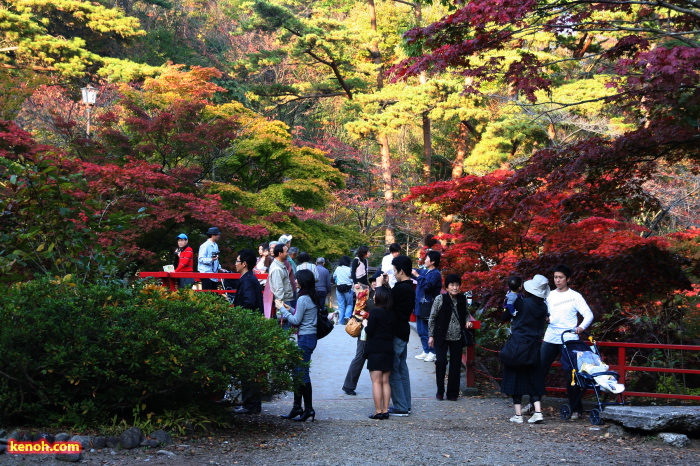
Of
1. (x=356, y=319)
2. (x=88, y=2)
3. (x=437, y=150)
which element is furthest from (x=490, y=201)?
(x=88, y=2)

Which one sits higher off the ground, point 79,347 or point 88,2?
point 88,2

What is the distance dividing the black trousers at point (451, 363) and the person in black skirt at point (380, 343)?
4.50ft

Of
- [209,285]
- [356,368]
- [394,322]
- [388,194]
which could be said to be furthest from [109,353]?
[388,194]

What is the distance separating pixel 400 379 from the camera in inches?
302

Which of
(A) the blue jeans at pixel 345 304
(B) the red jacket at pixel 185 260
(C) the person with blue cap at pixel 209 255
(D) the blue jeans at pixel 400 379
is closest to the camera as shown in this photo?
(D) the blue jeans at pixel 400 379

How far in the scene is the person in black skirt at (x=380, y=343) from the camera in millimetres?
7211

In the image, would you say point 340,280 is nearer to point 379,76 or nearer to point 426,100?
point 426,100

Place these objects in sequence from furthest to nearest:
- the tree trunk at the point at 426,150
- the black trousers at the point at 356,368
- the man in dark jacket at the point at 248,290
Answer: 1. the tree trunk at the point at 426,150
2. the black trousers at the point at 356,368
3. the man in dark jacket at the point at 248,290

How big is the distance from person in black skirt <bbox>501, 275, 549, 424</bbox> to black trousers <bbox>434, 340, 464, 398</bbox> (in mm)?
1123

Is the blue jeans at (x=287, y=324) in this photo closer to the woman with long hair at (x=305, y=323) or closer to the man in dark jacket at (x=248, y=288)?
the woman with long hair at (x=305, y=323)

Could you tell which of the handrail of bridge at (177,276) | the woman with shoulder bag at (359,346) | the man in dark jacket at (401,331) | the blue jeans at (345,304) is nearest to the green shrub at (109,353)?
the man in dark jacket at (401,331)

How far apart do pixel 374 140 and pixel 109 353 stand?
22776 millimetres

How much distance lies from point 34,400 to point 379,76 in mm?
23261

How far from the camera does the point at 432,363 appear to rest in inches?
453
